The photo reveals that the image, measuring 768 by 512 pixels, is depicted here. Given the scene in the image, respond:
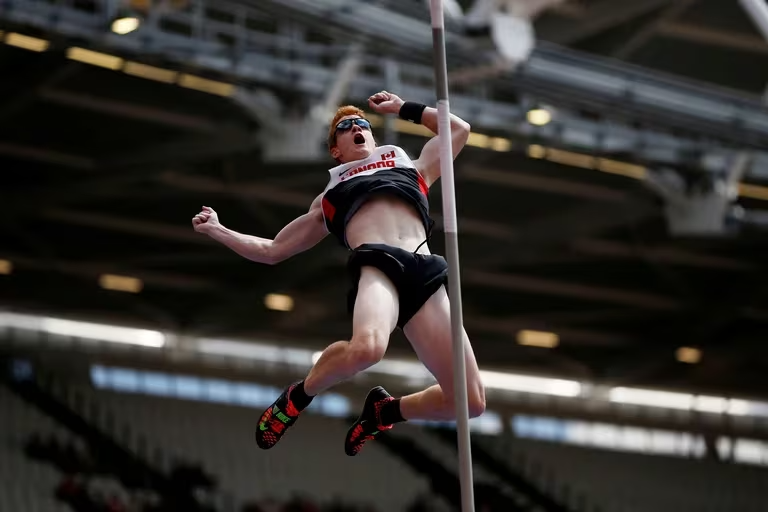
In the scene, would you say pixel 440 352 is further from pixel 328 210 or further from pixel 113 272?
pixel 113 272

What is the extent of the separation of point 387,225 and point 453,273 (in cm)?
79

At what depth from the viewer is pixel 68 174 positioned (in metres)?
23.9

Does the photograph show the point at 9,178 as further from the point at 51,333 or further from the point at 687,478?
the point at 687,478

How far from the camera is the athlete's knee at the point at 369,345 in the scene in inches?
245

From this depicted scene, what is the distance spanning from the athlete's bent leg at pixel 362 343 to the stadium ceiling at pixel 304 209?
11052 millimetres

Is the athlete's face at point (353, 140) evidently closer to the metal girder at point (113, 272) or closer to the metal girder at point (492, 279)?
the metal girder at point (492, 279)

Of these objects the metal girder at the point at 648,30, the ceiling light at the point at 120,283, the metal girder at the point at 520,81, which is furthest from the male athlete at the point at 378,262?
the ceiling light at the point at 120,283

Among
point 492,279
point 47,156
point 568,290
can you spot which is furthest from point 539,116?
point 568,290

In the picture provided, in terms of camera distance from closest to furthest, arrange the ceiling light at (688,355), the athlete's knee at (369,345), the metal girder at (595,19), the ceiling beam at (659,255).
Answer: the athlete's knee at (369,345)
the metal girder at (595,19)
the ceiling beam at (659,255)
the ceiling light at (688,355)

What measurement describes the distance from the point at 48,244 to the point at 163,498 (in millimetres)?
6500

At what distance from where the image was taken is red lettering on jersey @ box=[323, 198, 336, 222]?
270 inches

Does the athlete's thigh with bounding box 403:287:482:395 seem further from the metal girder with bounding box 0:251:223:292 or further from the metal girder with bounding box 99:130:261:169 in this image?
the metal girder with bounding box 0:251:223:292

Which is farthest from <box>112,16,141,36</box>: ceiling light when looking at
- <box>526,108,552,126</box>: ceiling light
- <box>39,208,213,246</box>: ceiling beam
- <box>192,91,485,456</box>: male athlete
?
<box>192,91,485,456</box>: male athlete

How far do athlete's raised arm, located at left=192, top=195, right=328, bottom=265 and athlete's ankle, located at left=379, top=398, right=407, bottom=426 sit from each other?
0.78m
